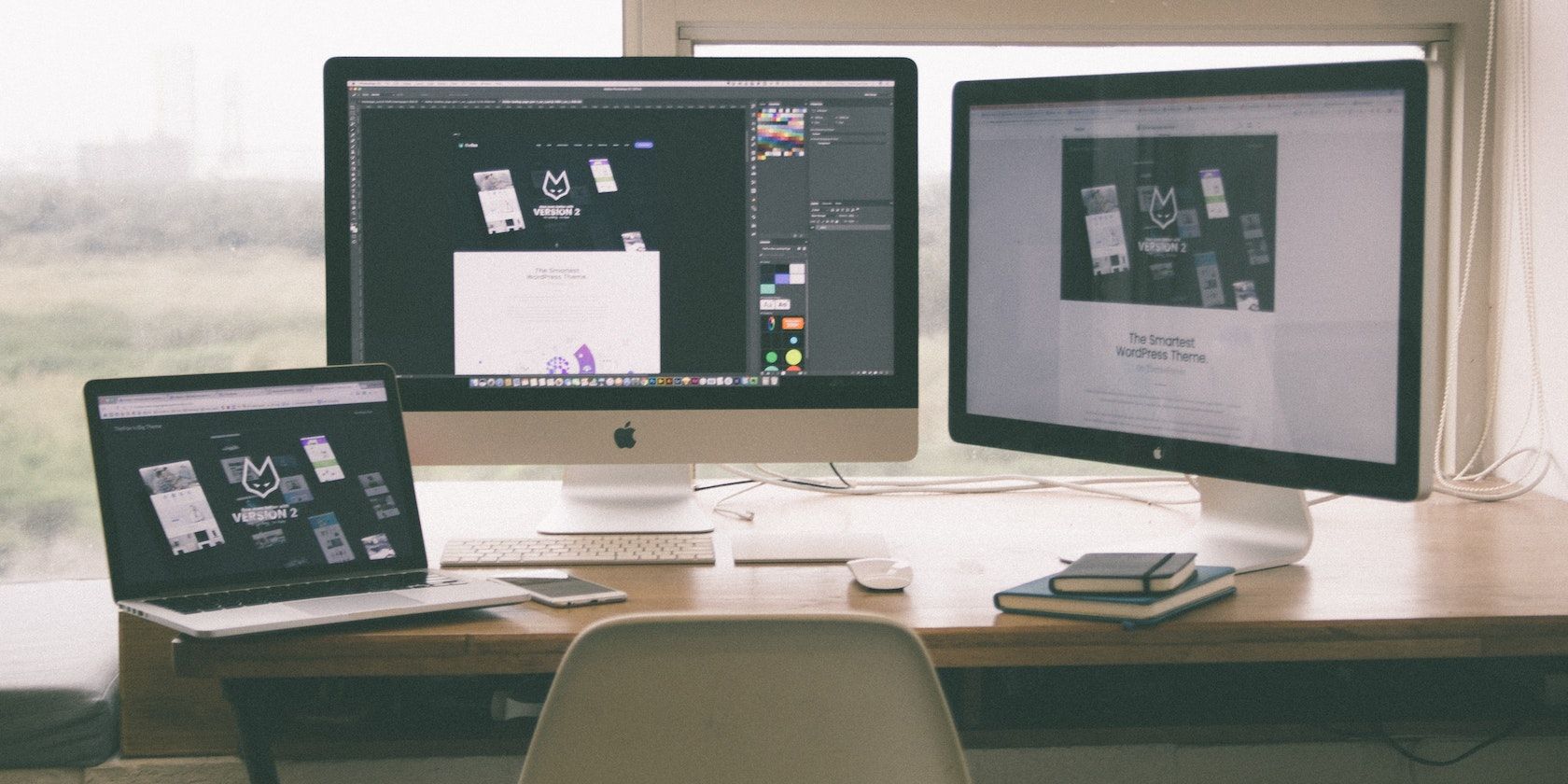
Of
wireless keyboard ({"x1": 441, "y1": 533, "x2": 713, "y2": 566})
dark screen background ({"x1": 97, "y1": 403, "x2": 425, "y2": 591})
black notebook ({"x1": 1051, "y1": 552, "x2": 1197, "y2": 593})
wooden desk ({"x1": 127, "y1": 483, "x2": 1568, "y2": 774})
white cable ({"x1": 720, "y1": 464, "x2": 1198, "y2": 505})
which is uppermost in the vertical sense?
dark screen background ({"x1": 97, "y1": 403, "x2": 425, "y2": 591})

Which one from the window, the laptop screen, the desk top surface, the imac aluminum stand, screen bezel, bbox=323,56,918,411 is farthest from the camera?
the window

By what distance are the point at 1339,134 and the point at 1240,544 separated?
45 cm

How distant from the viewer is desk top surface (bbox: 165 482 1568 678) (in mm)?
1147

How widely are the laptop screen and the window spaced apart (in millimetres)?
662

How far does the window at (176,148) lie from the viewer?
190 cm

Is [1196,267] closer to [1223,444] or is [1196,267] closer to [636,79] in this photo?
[1223,444]

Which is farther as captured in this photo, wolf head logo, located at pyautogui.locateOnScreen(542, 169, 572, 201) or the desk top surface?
wolf head logo, located at pyautogui.locateOnScreen(542, 169, 572, 201)

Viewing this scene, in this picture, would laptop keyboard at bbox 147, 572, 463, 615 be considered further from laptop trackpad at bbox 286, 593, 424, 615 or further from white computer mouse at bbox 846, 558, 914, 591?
white computer mouse at bbox 846, 558, 914, 591

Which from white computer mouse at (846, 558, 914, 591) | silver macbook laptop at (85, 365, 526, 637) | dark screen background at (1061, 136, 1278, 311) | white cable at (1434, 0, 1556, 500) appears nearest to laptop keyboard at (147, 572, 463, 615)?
silver macbook laptop at (85, 365, 526, 637)

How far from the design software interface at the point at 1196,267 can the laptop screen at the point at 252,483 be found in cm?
68

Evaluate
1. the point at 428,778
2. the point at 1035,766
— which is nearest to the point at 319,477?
the point at 428,778

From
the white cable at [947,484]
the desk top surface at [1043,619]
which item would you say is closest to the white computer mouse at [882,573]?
the desk top surface at [1043,619]

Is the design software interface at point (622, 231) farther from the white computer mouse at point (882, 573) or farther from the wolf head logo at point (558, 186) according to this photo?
the white computer mouse at point (882, 573)

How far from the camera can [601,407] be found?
1530 millimetres
